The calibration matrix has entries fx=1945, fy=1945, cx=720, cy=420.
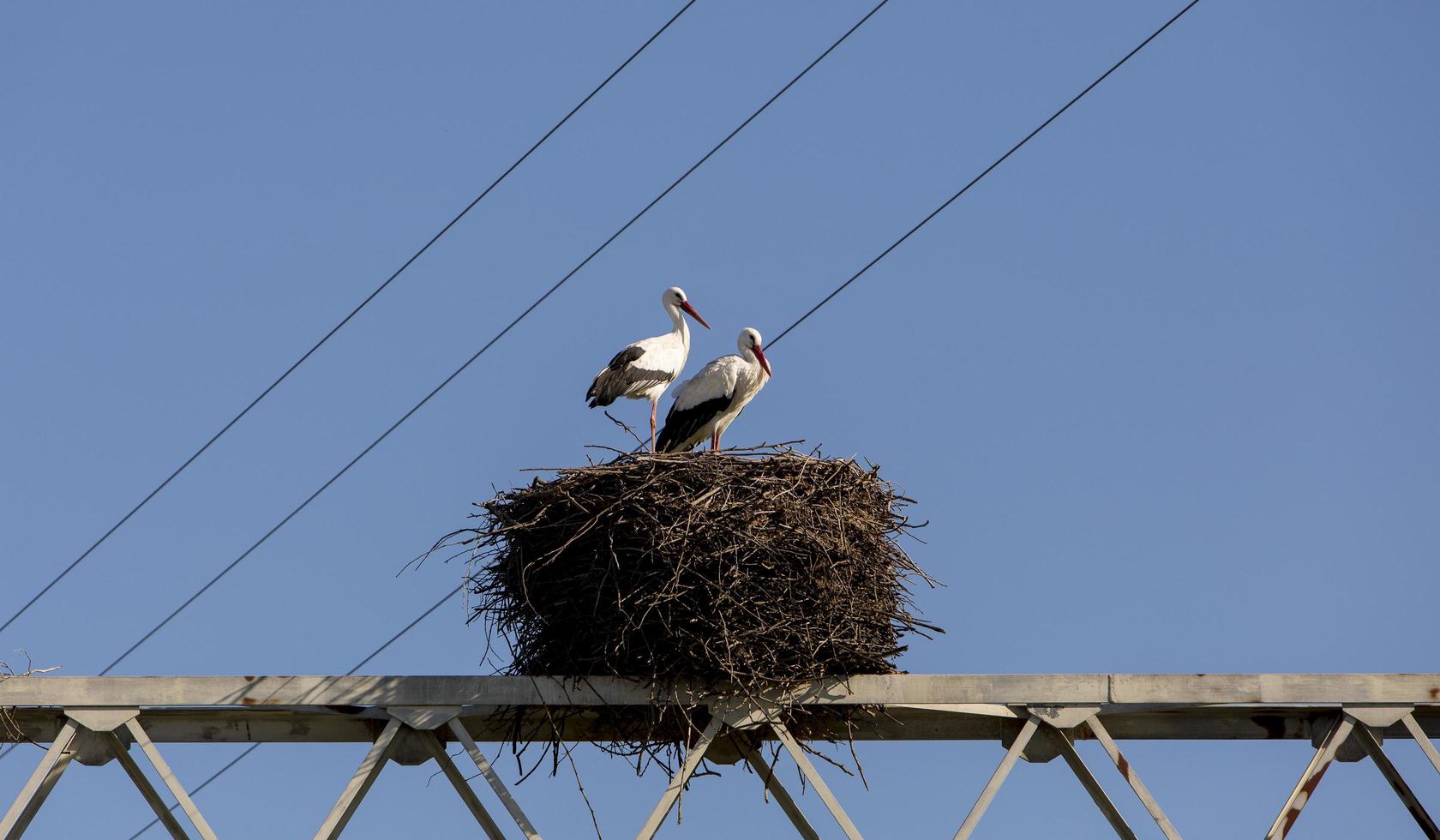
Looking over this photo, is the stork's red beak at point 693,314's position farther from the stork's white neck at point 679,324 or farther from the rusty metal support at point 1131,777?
the rusty metal support at point 1131,777

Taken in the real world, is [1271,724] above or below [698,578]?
below

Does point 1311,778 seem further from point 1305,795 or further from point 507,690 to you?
point 507,690

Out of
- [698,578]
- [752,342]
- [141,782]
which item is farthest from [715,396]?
[141,782]

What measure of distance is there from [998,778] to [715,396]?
5.35 meters

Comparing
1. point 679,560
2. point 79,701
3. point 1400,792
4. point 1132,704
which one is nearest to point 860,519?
point 679,560

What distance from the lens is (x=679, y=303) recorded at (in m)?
14.9

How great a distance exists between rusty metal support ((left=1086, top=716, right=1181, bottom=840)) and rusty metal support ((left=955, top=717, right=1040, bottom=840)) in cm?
26

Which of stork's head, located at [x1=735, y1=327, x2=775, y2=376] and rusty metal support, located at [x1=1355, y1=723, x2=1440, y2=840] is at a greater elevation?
stork's head, located at [x1=735, y1=327, x2=775, y2=376]

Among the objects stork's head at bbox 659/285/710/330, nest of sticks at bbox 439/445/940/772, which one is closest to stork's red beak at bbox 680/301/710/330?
stork's head at bbox 659/285/710/330

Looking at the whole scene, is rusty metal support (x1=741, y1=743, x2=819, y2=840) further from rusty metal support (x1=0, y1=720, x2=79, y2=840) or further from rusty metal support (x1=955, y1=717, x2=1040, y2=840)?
rusty metal support (x1=0, y1=720, x2=79, y2=840)

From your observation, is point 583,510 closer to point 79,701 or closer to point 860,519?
point 860,519

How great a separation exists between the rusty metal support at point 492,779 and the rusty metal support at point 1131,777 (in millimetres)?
2470

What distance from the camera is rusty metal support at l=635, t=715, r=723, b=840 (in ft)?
26.6

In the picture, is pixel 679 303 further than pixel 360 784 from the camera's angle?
Yes
